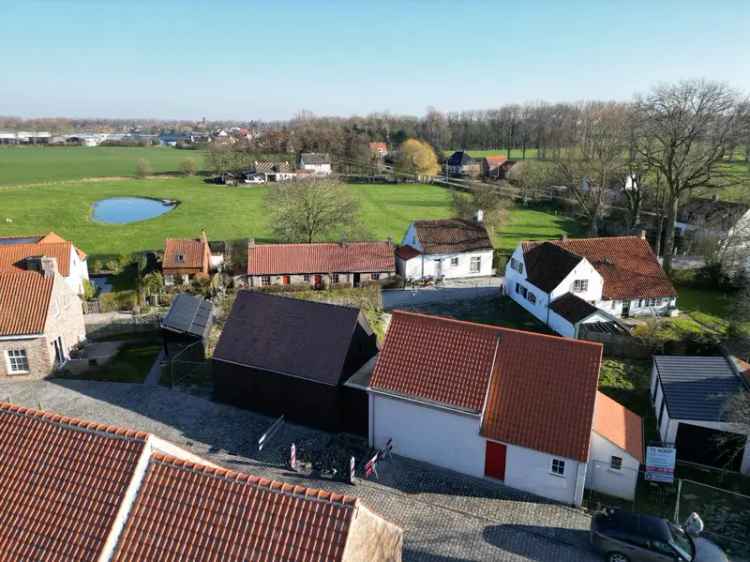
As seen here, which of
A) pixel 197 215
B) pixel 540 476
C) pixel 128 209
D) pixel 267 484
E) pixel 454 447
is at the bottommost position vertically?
pixel 128 209

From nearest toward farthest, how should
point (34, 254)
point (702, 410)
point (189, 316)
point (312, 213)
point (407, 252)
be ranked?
point (702, 410) → point (189, 316) → point (34, 254) → point (407, 252) → point (312, 213)

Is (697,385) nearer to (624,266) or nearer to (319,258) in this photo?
(624,266)

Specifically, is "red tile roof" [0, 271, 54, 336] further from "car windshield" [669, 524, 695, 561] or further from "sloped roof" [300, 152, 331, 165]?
"sloped roof" [300, 152, 331, 165]

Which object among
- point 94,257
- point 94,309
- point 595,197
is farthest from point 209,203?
point 595,197

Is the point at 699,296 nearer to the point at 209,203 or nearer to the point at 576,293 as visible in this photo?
the point at 576,293

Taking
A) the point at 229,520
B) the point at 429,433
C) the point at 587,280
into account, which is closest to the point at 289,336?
the point at 429,433

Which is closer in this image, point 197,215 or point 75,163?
point 197,215
